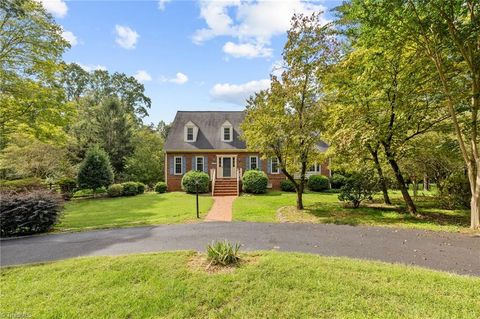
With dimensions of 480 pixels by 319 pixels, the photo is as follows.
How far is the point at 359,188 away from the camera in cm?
1208

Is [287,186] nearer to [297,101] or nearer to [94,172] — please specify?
[297,101]

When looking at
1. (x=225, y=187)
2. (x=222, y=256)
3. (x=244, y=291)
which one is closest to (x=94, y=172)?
(x=225, y=187)

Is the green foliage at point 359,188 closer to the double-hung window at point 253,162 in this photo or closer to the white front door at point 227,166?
the double-hung window at point 253,162

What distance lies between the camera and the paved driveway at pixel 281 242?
18.2ft

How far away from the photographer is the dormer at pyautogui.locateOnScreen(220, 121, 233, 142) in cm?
2188

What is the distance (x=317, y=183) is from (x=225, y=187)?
696 cm

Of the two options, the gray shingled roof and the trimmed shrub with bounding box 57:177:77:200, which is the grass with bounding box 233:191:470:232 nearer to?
the gray shingled roof

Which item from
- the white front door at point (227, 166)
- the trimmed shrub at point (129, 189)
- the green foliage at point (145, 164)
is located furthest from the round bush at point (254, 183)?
the green foliage at point (145, 164)

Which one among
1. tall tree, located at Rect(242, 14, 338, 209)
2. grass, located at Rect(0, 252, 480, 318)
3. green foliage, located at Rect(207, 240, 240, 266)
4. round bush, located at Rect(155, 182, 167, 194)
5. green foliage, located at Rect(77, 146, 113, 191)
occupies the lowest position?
grass, located at Rect(0, 252, 480, 318)

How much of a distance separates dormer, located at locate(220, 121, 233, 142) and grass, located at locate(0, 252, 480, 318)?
676 inches

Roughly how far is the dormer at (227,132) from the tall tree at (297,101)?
1009cm

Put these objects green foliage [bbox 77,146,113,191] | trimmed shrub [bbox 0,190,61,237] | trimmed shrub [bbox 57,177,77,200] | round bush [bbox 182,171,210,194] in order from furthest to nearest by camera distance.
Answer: trimmed shrub [bbox 57,177,77,200], green foliage [bbox 77,146,113,191], round bush [bbox 182,171,210,194], trimmed shrub [bbox 0,190,61,237]

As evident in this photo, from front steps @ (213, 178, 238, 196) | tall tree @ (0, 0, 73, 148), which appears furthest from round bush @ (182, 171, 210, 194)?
tall tree @ (0, 0, 73, 148)

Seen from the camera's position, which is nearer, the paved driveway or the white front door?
the paved driveway
